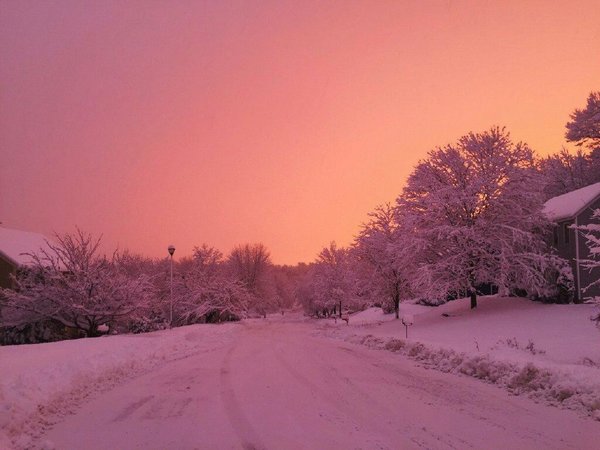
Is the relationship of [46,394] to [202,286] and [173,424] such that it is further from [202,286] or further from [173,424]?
[202,286]

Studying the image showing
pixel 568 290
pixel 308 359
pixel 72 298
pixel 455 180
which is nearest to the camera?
pixel 308 359

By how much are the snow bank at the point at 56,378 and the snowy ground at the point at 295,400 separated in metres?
0.04

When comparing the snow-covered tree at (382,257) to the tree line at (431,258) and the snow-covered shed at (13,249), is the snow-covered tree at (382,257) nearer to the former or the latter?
the tree line at (431,258)

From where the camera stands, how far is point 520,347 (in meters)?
15.9

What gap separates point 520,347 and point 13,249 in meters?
34.6

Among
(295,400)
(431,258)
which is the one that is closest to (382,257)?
(431,258)

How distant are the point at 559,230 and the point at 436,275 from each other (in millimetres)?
8973

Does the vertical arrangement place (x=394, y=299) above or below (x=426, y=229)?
below

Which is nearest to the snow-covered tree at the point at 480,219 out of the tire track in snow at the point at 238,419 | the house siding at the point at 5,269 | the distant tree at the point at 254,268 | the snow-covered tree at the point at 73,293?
the snow-covered tree at the point at 73,293

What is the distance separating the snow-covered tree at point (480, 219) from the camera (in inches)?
1135

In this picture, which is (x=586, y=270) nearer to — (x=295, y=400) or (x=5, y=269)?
(x=295, y=400)

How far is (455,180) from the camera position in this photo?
31.5 metres

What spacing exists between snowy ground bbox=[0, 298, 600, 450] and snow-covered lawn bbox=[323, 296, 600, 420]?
0.20 feet

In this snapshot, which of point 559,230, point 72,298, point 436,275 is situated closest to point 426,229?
point 436,275
